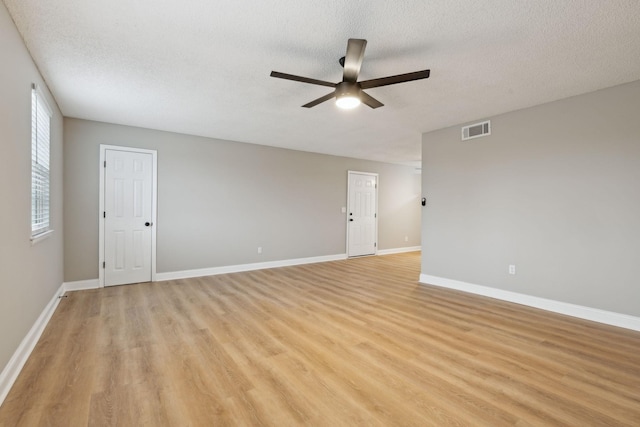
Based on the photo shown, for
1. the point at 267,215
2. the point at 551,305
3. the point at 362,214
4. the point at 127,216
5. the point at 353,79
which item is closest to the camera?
the point at 353,79

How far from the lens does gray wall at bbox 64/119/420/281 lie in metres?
4.41

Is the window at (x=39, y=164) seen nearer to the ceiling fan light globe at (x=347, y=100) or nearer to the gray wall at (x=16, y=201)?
the gray wall at (x=16, y=201)

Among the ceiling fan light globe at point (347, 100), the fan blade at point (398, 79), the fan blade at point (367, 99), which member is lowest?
the ceiling fan light globe at point (347, 100)

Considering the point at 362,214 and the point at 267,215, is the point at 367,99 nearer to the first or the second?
the point at 267,215

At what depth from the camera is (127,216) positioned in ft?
15.5

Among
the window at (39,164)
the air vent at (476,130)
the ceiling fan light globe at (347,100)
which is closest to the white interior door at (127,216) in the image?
the window at (39,164)

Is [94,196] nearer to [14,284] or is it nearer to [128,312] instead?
[128,312]

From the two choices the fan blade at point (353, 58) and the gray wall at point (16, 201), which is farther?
the fan blade at point (353, 58)

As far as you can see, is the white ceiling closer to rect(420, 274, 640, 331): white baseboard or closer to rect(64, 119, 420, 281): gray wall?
rect(64, 119, 420, 281): gray wall

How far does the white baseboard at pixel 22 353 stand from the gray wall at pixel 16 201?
2.0 inches

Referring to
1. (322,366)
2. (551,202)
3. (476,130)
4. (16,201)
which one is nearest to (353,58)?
(322,366)

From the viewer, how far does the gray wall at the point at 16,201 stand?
1977mm

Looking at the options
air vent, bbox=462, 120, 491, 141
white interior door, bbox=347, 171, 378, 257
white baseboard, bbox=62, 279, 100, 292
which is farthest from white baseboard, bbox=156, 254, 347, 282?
air vent, bbox=462, 120, 491, 141

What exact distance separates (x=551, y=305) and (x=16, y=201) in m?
5.47
